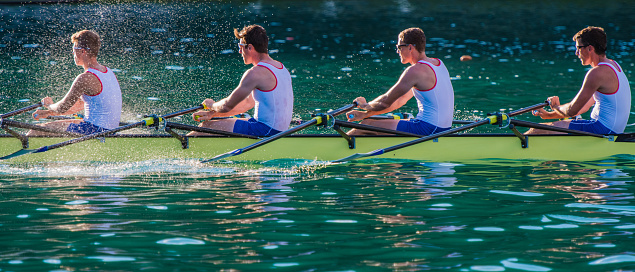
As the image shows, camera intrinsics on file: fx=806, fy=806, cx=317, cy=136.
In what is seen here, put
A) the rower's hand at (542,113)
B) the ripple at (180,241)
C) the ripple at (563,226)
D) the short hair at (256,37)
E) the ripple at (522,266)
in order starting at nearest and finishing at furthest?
the ripple at (522,266) → the ripple at (180,241) → the ripple at (563,226) → the short hair at (256,37) → the rower's hand at (542,113)

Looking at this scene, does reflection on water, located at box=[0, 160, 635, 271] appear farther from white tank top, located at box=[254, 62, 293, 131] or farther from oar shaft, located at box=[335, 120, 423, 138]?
white tank top, located at box=[254, 62, 293, 131]

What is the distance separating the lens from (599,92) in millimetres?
9672

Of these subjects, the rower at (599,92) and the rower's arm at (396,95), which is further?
the rower's arm at (396,95)

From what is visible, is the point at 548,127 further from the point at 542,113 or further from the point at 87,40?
the point at 87,40

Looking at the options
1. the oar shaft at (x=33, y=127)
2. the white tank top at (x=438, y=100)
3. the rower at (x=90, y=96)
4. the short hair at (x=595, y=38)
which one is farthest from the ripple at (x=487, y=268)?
the oar shaft at (x=33, y=127)

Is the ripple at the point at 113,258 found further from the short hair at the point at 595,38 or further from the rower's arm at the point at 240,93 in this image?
the short hair at the point at 595,38

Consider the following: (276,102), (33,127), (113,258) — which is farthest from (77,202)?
(276,102)

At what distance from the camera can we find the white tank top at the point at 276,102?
961 cm

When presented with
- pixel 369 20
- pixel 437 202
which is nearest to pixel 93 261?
pixel 437 202

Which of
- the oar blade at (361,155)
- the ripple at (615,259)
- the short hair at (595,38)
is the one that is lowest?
the ripple at (615,259)

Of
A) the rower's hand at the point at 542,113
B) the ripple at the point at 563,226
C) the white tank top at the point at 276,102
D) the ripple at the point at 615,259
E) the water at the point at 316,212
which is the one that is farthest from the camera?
the rower's hand at the point at 542,113

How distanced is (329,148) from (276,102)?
915 millimetres

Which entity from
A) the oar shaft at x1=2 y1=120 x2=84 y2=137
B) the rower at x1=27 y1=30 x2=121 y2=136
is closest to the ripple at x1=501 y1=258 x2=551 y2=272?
the rower at x1=27 y1=30 x2=121 y2=136

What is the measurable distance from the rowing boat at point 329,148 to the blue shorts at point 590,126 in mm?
116
